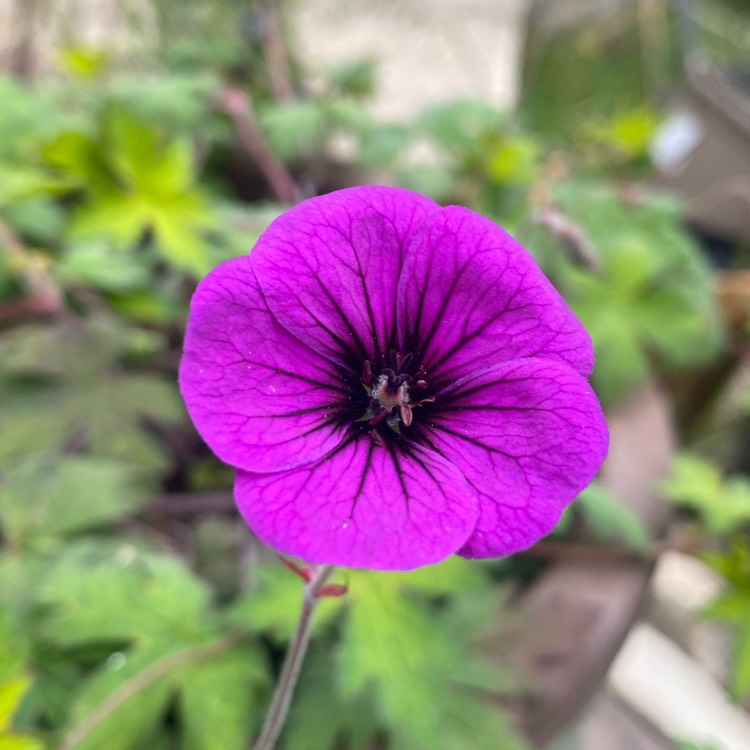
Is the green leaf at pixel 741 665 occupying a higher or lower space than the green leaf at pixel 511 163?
lower

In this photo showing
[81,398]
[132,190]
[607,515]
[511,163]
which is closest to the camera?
[607,515]

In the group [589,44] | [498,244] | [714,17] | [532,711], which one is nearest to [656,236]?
[532,711]

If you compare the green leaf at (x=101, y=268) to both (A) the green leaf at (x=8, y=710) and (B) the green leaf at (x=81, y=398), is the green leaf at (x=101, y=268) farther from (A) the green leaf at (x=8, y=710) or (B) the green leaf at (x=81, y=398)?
(A) the green leaf at (x=8, y=710)

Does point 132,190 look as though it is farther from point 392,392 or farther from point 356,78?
point 392,392

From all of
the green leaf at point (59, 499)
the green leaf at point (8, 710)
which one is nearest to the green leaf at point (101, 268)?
the green leaf at point (59, 499)

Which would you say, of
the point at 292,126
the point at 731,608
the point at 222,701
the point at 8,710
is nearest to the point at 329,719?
the point at 222,701

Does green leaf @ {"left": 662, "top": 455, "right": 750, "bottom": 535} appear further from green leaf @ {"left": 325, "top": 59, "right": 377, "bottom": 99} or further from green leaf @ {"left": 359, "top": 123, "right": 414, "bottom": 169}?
green leaf @ {"left": 325, "top": 59, "right": 377, "bottom": 99}

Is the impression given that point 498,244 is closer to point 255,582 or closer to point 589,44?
point 255,582
